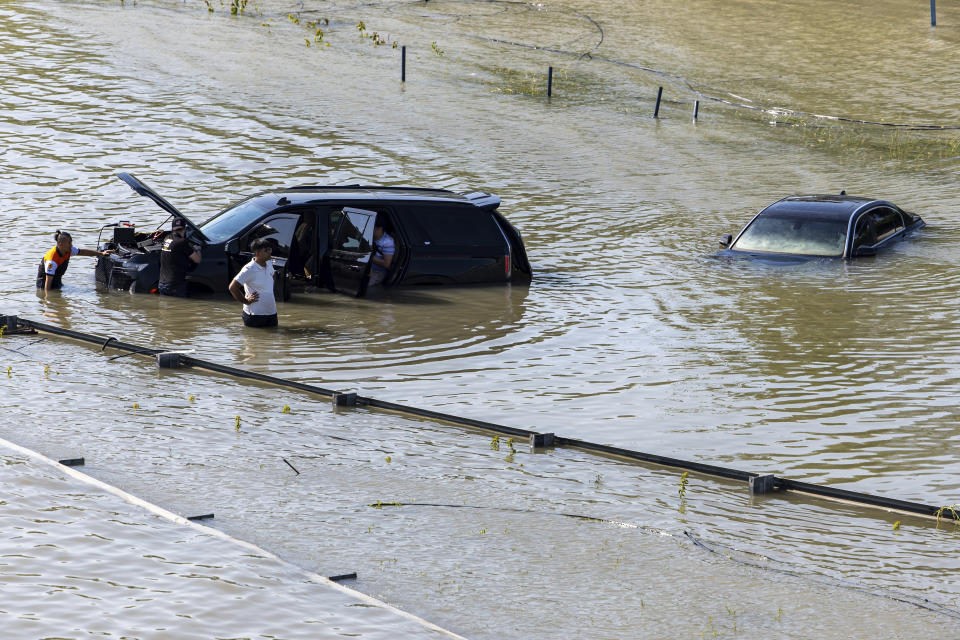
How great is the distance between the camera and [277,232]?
15.0m

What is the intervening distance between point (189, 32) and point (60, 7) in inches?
237

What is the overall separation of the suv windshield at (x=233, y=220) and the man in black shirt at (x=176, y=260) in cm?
38

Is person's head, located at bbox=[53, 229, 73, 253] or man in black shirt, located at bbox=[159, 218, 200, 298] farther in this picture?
person's head, located at bbox=[53, 229, 73, 253]

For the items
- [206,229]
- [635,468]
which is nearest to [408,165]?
[206,229]

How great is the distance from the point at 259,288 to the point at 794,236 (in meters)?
7.84

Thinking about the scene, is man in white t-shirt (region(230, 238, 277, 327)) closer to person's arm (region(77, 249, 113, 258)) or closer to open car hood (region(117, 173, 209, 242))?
open car hood (region(117, 173, 209, 242))

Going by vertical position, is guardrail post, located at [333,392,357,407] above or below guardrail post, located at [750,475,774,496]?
below

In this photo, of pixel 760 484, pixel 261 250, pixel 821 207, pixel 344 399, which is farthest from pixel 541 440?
pixel 821 207

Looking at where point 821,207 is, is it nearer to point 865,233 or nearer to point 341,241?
point 865,233

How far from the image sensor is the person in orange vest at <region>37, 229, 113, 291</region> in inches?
593

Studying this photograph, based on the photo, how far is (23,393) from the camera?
1022cm

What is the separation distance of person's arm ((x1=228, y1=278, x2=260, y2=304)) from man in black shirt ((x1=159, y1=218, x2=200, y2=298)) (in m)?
1.07

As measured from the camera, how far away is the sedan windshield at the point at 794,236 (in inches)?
670

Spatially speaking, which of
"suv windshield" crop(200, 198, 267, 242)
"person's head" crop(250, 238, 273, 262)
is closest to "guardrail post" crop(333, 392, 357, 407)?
"person's head" crop(250, 238, 273, 262)
